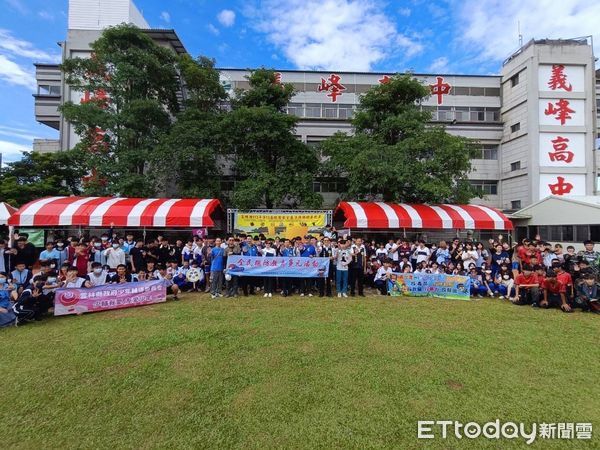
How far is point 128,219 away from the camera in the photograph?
12641 millimetres

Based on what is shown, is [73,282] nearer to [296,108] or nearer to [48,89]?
[296,108]

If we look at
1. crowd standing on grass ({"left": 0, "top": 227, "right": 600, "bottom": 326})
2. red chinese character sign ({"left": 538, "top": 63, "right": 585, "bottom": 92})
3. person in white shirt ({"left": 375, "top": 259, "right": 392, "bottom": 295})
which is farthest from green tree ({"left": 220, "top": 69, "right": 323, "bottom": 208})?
red chinese character sign ({"left": 538, "top": 63, "right": 585, "bottom": 92})

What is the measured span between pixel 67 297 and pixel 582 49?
3208 centimetres

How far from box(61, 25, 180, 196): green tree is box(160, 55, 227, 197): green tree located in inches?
32.7

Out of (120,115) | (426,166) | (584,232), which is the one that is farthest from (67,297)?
(584,232)

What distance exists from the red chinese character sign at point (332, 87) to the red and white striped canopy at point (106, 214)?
1491 cm

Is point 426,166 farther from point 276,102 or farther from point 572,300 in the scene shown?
point 276,102

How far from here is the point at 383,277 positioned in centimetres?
965

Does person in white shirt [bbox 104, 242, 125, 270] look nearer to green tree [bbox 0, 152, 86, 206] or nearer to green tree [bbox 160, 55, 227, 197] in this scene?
green tree [bbox 160, 55, 227, 197]

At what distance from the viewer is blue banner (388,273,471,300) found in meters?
9.14

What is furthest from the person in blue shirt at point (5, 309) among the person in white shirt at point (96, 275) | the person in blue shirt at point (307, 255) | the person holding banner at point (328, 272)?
the person holding banner at point (328, 272)

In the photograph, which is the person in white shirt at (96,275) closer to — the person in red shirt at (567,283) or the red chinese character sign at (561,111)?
the person in red shirt at (567,283)

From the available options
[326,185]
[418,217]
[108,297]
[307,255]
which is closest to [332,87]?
[326,185]

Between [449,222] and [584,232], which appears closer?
[449,222]
